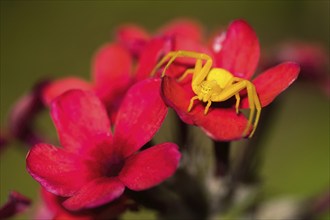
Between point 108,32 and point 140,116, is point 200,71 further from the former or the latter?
point 108,32

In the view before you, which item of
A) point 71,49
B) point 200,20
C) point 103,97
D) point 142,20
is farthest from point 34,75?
point 103,97

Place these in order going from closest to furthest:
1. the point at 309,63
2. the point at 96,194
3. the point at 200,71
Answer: the point at 96,194 < the point at 200,71 < the point at 309,63

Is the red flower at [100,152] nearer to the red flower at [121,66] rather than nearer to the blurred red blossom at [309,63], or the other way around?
the red flower at [121,66]

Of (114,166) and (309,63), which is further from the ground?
(114,166)

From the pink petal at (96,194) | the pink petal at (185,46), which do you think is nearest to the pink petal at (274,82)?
the pink petal at (185,46)

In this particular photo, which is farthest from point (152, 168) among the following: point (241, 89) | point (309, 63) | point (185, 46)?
point (309, 63)

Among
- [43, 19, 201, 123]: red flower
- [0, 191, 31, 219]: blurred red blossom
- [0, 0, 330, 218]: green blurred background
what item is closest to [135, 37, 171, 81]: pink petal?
[43, 19, 201, 123]: red flower
